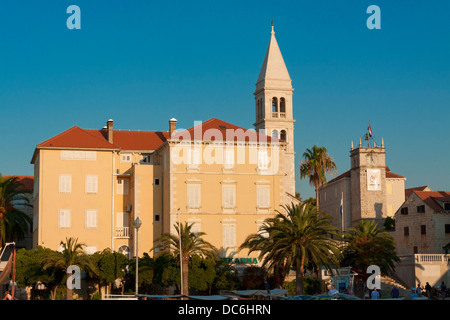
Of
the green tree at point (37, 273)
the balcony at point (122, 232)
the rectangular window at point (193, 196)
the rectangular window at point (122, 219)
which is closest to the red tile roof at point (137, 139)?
the rectangular window at point (122, 219)

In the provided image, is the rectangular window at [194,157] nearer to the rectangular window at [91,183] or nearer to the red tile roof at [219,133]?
the red tile roof at [219,133]

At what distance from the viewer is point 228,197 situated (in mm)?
63344

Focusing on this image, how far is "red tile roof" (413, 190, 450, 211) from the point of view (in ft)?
247

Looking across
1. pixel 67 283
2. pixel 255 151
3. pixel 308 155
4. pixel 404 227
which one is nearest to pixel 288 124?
pixel 308 155

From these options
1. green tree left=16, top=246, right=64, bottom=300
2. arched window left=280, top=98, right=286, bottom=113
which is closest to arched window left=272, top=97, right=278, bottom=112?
arched window left=280, top=98, right=286, bottom=113

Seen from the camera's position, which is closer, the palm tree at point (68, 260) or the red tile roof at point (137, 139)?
the palm tree at point (68, 260)

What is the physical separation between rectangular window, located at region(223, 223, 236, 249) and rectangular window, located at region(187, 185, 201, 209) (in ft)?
10.6

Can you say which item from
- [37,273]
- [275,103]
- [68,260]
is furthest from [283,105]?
[37,273]

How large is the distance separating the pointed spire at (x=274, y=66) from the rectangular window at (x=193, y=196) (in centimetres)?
3224

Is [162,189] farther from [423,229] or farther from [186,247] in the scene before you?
[423,229]

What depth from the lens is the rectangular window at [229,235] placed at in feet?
204

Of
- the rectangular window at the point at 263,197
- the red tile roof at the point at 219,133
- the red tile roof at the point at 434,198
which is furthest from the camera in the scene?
the red tile roof at the point at 434,198

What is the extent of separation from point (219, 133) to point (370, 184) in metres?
39.3
